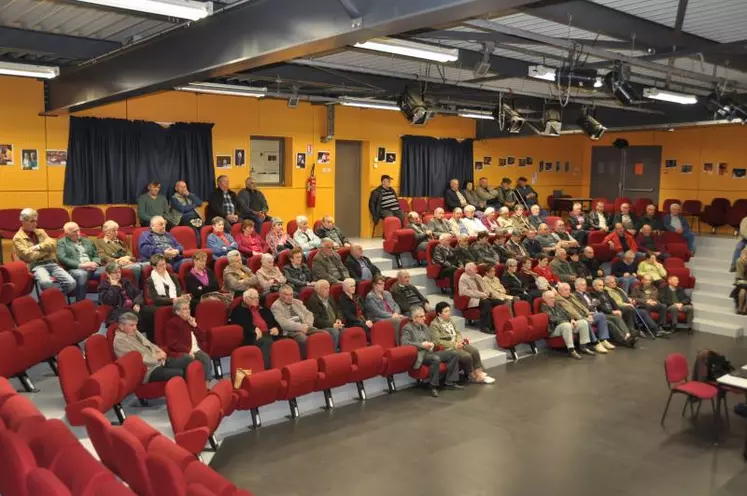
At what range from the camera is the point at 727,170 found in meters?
15.6

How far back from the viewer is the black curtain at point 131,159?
10.3 meters

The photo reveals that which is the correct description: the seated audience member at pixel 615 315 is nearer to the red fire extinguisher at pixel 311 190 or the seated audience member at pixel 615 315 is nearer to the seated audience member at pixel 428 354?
the seated audience member at pixel 428 354

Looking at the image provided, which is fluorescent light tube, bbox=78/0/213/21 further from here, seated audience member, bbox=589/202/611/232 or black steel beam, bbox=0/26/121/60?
seated audience member, bbox=589/202/611/232

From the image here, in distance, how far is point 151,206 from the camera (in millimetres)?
10227

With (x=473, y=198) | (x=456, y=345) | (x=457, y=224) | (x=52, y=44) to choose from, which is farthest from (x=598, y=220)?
(x=52, y=44)

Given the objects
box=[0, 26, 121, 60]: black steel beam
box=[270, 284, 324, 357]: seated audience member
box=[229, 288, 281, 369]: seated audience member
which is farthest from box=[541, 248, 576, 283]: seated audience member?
box=[0, 26, 121, 60]: black steel beam

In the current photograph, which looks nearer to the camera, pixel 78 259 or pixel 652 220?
pixel 78 259

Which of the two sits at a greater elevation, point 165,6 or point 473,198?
point 165,6

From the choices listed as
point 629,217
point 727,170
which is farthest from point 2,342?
point 727,170

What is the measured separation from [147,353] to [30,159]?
5074 mm

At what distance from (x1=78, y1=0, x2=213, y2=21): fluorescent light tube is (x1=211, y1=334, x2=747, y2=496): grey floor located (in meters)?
3.68

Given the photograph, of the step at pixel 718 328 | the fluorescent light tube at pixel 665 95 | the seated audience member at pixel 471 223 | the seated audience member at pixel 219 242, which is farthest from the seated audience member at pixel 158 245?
the step at pixel 718 328

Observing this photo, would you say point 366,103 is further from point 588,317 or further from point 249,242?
point 588,317

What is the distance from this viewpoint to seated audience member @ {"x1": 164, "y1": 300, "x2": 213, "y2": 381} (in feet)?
22.1
